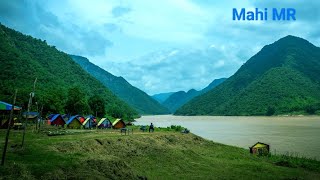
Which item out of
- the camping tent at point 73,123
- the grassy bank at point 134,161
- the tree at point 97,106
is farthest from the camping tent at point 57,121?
the tree at point 97,106

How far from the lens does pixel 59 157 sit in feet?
80.8

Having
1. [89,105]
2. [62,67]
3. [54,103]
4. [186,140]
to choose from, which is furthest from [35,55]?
[186,140]

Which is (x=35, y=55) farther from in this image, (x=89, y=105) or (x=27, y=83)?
(x=89, y=105)

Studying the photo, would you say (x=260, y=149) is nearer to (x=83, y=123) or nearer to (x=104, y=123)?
(x=104, y=123)

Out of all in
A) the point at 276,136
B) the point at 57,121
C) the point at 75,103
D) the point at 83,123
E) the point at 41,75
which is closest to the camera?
the point at 83,123

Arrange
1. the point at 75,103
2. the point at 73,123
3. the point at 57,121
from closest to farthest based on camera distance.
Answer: the point at 73,123 < the point at 57,121 < the point at 75,103

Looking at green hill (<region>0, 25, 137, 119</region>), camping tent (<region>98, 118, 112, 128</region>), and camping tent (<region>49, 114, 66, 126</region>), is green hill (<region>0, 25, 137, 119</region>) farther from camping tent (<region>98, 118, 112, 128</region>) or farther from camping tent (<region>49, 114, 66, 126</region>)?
camping tent (<region>98, 118, 112, 128</region>)

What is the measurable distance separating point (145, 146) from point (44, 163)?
16.4 metres

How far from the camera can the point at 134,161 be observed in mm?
32125

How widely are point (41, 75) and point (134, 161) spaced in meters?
116

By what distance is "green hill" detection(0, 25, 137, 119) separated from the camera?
88.4m

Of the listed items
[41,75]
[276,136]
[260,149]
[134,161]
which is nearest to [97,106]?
[41,75]

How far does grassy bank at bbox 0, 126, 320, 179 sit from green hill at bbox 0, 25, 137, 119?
4242cm

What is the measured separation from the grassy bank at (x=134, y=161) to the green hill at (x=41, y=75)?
1670 inches
